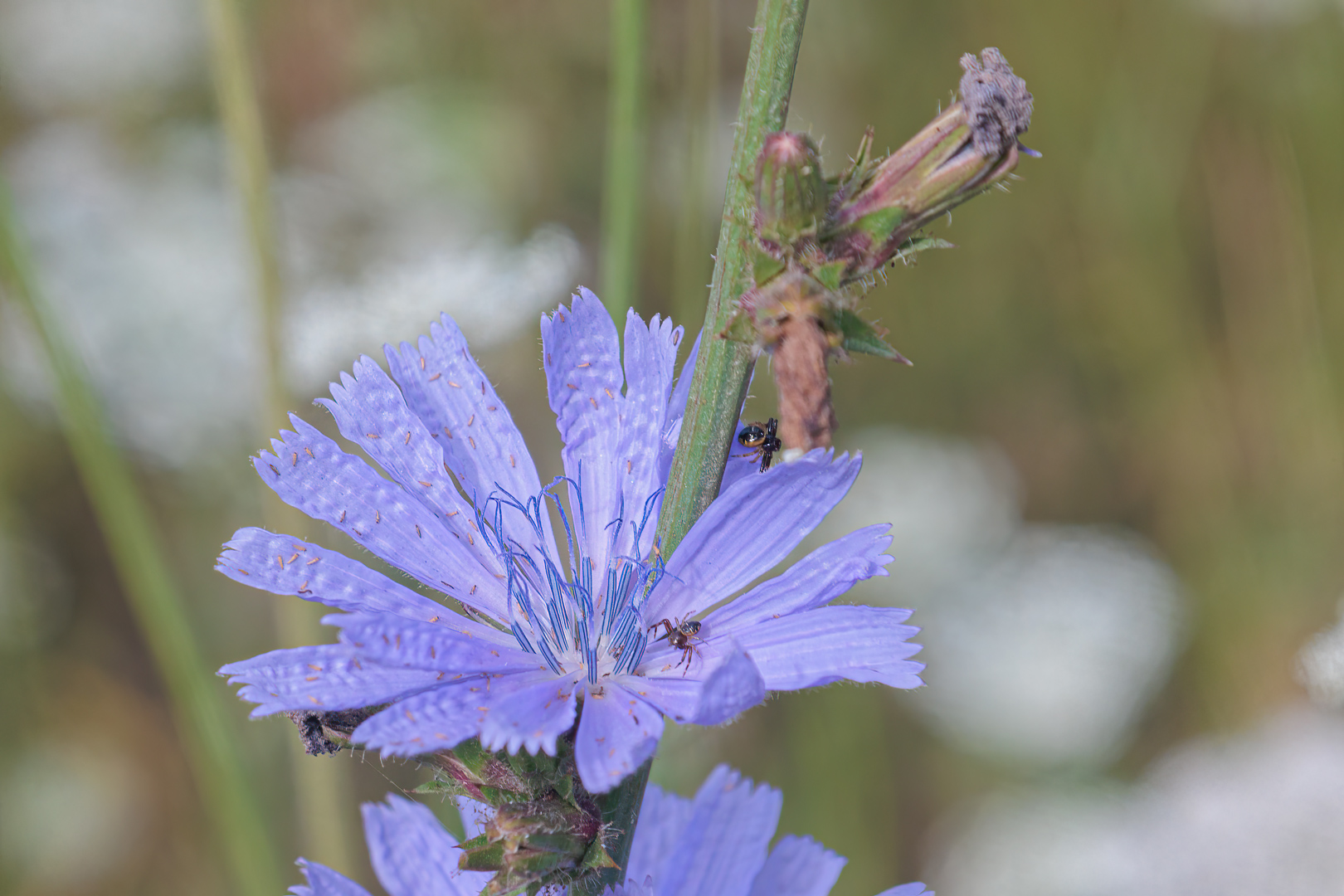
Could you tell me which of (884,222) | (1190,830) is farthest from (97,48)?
(1190,830)

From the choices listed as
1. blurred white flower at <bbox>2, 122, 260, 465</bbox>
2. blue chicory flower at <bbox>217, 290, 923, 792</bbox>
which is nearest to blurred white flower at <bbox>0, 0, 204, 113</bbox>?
blurred white flower at <bbox>2, 122, 260, 465</bbox>

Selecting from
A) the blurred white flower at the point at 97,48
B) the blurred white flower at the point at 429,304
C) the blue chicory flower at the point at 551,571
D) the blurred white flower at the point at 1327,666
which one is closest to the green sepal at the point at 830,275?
the blue chicory flower at the point at 551,571

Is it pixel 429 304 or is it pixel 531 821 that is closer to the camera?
pixel 531 821

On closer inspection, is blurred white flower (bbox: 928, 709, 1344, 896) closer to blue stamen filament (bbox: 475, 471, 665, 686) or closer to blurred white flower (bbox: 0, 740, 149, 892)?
blue stamen filament (bbox: 475, 471, 665, 686)

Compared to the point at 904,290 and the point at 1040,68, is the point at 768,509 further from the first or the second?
the point at 1040,68

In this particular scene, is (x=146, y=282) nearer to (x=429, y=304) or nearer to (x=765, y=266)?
(x=429, y=304)

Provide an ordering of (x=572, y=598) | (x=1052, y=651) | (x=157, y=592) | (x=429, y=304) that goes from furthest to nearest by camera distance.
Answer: (x=1052, y=651)
(x=429, y=304)
(x=157, y=592)
(x=572, y=598)
